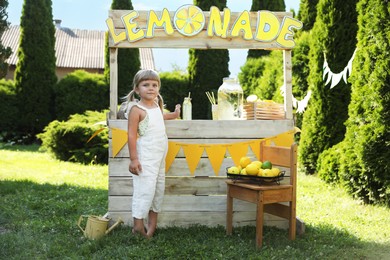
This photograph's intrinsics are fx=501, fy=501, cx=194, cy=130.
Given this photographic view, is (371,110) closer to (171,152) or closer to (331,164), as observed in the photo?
(331,164)

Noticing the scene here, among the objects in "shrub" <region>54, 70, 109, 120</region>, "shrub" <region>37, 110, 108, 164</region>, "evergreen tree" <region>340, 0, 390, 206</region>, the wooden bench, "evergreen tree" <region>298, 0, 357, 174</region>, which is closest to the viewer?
the wooden bench

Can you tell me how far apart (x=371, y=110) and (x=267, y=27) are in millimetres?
2425

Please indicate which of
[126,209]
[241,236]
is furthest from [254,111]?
[126,209]

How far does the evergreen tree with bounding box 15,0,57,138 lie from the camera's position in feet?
52.2

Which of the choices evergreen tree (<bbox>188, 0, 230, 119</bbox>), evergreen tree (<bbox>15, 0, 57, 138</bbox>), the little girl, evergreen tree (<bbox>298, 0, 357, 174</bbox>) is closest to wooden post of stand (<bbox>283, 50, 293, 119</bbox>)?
the little girl

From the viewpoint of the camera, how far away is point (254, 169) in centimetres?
460

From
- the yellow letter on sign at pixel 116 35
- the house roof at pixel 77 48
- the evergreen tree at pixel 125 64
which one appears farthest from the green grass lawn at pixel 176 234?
the house roof at pixel 77 48

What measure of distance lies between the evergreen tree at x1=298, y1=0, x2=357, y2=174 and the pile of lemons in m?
4.71

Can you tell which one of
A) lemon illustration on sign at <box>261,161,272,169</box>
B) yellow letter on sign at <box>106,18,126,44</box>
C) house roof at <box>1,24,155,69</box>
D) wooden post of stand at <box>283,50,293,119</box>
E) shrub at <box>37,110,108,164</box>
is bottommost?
shrub at <box>37,110,108,164</box>

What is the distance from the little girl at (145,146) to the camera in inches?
179

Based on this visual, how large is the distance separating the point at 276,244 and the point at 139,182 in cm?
139

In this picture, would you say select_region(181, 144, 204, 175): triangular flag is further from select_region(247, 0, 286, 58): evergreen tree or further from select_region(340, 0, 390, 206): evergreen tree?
select_region(247, 0, 286, 58): evergreen tree

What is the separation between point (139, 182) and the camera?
461cm

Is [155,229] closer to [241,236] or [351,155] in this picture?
[241,236]
